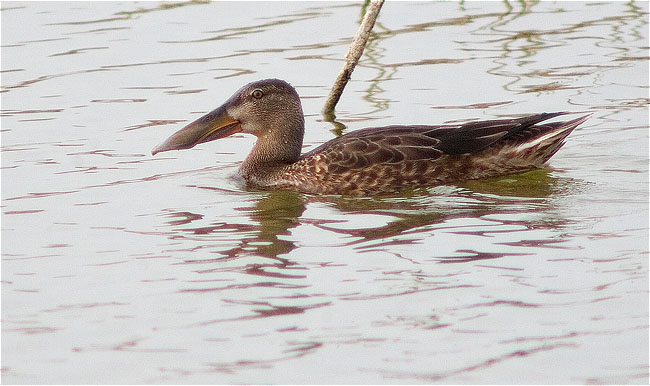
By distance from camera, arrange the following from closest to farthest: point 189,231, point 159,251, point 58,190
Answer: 1. point 159,251
2. point 189,231
3. point 58,190

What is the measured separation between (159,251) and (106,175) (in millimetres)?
2522

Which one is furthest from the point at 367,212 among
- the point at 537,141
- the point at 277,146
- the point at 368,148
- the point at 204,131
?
the point at 204,131

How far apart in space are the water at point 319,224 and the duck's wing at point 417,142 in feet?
1.08

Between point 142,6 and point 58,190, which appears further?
point 142,6

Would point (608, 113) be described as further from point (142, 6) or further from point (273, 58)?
point (142, 6)

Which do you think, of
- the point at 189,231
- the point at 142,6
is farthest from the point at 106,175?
the point at 142,6

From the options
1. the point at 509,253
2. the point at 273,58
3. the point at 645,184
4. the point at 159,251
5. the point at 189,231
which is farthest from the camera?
the point at 273,58

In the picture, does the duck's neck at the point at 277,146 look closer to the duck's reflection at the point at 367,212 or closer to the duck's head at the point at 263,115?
the duck's head at the point at 263,115

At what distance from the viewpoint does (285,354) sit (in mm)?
5816

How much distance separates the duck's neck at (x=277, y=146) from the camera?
983cm

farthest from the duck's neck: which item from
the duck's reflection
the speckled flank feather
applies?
the duck's reflection

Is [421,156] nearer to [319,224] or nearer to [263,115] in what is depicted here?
[319,224]

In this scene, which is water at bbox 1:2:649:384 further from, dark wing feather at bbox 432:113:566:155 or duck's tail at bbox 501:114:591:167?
dark wing feather at bbox 432:113:566:155

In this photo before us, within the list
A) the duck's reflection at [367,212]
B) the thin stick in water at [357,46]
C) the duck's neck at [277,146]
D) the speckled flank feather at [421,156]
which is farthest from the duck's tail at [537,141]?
the thin stick in water at [357,46]
